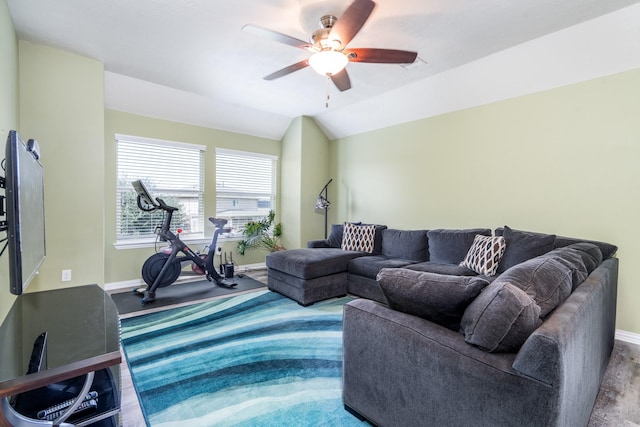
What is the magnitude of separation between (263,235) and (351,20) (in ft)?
13.1

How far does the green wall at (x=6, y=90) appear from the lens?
7.16 ft

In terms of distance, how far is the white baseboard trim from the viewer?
412 cm

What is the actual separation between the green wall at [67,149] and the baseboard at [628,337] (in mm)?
5333

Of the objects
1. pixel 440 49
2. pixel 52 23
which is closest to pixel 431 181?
pixel 440 49

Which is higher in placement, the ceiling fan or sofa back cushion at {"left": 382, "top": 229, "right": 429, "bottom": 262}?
the ceiling fan

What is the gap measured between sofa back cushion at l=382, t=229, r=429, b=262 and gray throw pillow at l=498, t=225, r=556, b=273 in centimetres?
101

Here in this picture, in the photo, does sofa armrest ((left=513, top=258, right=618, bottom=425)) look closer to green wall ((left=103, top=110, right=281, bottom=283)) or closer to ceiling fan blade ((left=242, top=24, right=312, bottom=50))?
ceiling fan blade ((left=242, top=24, right=312, bottom=50))

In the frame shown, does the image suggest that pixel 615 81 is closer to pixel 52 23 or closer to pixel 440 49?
pixel 440 49

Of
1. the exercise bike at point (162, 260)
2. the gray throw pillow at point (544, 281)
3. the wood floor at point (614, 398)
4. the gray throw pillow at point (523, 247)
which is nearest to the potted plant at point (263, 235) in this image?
the exercise bike at point (162, 260)

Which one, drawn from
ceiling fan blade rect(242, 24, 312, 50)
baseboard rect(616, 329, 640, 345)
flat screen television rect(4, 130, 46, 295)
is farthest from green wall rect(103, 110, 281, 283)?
baseboard rect(616, 329, 640, 345)

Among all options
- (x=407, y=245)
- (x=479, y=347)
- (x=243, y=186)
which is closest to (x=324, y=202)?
(x=243, y=186)

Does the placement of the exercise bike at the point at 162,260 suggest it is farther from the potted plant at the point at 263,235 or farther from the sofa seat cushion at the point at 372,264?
the sofa seat cushion at the point at 372,264

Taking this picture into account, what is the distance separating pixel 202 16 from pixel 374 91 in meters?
2.40

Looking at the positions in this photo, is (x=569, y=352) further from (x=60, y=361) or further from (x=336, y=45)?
(x=336, y=45)
